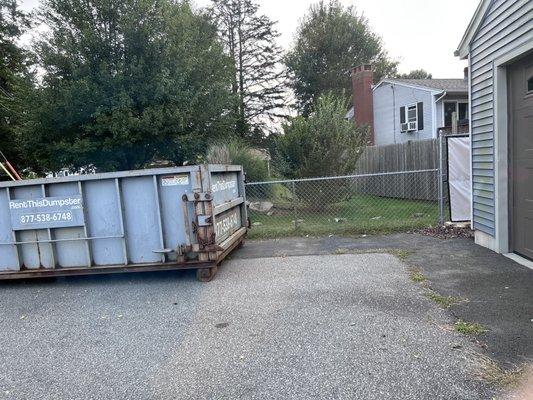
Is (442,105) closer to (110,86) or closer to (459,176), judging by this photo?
(459,176)

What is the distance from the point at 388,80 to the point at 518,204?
66.2 ft

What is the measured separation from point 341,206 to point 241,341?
894 cm

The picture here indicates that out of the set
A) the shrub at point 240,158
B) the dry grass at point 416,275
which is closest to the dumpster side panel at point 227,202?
the dry grass at point 416,275

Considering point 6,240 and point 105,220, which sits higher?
point 105,220

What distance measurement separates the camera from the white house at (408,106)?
21219 mm

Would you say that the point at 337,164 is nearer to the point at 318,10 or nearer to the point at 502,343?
the point at 502,343

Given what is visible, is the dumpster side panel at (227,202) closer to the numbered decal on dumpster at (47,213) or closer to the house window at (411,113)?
the numbered decal on dumpster at (47,213)

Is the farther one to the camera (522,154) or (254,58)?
(254,58)

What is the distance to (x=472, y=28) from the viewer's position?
281 inches

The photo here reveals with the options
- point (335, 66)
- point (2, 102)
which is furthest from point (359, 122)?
point (2, 102)

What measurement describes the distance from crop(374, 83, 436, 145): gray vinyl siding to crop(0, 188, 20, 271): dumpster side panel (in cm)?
1995

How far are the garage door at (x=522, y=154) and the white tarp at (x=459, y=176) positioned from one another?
2573 mm

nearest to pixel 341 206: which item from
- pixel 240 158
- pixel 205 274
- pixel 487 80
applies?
pixel 240 158

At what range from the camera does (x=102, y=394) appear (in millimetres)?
3189
